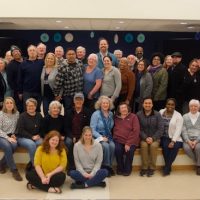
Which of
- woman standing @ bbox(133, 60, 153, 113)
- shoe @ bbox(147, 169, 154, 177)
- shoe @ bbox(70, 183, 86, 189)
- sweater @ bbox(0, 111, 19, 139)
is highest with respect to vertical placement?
woman standing @ bbox(133, 60, 153, 113)

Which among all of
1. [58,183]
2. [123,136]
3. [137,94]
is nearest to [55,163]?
[58,183]

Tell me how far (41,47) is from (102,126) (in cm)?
146

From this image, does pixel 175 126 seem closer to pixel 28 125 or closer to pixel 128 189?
pixel 128 189

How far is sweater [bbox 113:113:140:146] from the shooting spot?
5082 millimetres

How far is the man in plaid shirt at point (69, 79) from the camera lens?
515cm

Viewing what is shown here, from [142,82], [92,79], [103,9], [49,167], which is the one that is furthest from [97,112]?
[103,9]

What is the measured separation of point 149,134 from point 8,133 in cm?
197

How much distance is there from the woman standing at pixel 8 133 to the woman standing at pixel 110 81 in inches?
51.0

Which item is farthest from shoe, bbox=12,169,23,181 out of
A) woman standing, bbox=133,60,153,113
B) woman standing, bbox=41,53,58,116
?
woman standing, bbox=133,60,153,113

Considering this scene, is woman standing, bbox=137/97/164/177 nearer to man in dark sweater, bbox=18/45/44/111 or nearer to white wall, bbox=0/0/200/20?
man in dark sweater, bbox=18/45/44/111

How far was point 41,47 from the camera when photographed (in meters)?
5.34

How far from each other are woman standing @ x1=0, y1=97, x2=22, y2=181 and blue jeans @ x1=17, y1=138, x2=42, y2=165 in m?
0.10

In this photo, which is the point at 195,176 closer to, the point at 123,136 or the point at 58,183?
the point at 123,136

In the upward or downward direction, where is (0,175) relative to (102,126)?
downward
